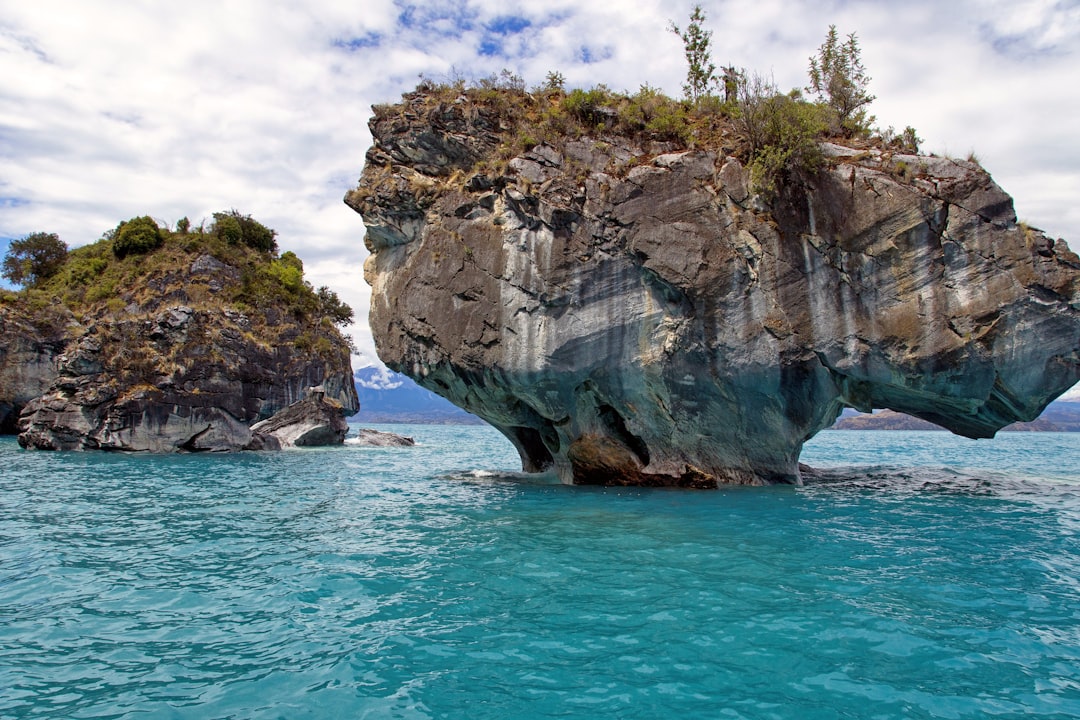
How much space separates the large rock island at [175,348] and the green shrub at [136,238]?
4.2 inches

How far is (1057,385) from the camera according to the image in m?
17.2

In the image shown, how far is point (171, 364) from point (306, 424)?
10.2 meters

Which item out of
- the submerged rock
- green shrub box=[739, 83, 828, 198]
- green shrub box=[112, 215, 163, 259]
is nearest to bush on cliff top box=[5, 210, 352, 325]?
green shrub box=[112, 215, 163, 259]

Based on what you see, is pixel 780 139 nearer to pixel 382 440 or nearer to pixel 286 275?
pixel 382 440

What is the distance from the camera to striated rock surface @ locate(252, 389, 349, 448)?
4516cm

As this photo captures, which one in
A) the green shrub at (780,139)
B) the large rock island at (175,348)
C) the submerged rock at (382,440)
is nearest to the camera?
the green shrub at (780,139)

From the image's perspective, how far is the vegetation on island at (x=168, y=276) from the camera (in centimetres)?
4897

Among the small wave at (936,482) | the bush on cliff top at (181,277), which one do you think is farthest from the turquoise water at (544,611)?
the bush on cliff top at (181,277)

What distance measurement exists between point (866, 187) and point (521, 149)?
1015cm

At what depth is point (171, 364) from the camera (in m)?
38.6

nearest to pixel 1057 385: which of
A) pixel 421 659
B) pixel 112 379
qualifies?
pixel 421 659

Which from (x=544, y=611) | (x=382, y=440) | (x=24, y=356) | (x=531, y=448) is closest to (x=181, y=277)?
(x=24, y=356)

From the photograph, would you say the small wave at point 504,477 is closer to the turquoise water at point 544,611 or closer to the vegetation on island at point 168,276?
the turquoise water at point 544,611

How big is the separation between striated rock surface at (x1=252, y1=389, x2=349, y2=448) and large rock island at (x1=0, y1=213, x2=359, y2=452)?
0.31 ft
